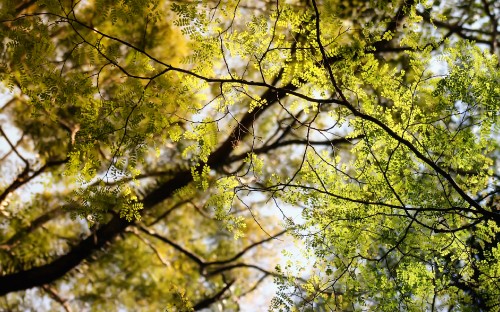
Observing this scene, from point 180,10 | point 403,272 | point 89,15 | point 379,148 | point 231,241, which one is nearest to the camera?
point 180,10

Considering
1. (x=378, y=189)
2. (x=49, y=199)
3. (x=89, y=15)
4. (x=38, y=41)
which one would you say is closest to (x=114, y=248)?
(x=49, y=199)

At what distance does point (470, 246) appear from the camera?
252cm

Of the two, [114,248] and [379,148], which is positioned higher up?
[114,248]

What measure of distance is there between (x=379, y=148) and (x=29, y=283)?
5.23 metres

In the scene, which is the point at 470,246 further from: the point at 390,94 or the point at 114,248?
the point at 114,248

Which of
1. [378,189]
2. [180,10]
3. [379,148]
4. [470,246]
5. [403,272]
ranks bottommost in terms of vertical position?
[403,272]

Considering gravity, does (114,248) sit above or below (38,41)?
above

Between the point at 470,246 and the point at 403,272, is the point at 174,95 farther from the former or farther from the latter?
the point at 470,246

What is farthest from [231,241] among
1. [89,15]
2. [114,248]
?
[89,15]

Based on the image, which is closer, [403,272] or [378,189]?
[403,272]

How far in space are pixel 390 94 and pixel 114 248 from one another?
18.5 feet

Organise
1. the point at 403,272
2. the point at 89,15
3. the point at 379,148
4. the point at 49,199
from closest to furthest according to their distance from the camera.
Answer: the point at 403,272, the point at 379,148, the point at 89,15, the point at 49,199

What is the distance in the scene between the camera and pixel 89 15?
210 inches

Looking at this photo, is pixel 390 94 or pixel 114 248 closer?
pixel 390 94
